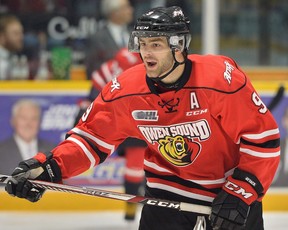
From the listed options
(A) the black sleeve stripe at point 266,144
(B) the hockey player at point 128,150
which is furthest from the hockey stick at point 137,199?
(B) the hockey player at point 128,150

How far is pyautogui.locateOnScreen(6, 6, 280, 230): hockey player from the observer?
2795 mm

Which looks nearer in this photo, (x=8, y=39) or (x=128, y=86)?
(x=128, y=86)

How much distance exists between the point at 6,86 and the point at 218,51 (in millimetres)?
1578

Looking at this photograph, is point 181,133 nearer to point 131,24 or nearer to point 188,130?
point 188,130

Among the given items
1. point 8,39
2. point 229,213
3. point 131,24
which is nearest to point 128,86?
point 229,213

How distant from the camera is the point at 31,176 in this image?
293 centimetres

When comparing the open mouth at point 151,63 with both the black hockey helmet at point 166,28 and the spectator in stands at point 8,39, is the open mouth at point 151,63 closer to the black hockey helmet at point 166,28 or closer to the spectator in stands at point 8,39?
the black hockey helmet at point 166,28

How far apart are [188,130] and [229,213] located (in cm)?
29

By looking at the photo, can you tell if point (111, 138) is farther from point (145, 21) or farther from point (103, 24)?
point (103, 24)

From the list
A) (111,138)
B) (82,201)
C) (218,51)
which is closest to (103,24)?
(218,51)

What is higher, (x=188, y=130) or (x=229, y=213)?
(x=188, y=130)

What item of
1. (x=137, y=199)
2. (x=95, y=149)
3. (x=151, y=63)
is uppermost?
(x=151, y=63)

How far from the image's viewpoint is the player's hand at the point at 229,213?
2.76 metres

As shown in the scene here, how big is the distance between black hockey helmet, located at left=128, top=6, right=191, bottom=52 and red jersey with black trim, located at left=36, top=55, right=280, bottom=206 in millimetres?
87
